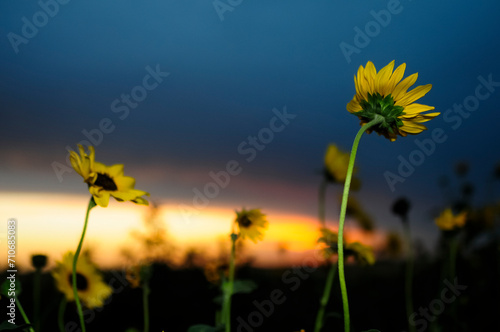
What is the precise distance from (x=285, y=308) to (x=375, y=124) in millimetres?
2545

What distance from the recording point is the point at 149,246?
11.1ft

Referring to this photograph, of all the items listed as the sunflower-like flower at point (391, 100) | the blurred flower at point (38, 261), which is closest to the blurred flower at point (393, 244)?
the blurred flower at point (38, 261)

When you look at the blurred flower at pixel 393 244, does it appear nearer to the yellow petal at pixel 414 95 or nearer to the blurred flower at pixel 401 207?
the blurred flower at pixel 401 207

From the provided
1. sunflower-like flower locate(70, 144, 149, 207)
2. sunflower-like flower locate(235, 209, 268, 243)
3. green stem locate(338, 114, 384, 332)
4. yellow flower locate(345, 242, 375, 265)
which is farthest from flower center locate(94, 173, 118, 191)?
yellow flower locate(345, 242, 375, 265)

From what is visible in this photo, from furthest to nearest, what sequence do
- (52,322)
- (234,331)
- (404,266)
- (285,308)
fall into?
1. (404,266)
2. (285,308)
3. (52,322)
4. (234,331)

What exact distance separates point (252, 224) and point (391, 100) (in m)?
0.88

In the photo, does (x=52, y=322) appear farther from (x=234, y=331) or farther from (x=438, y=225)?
(x=438, y=225)

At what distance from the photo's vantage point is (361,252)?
173cm

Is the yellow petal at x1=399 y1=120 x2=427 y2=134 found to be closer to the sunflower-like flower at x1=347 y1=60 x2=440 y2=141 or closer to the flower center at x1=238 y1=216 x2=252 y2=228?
the sunflower-like flower at x1=347 y1=60 x2=440 y2=141

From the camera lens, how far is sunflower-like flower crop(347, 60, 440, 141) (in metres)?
0.99

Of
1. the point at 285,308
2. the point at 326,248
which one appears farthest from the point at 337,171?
the point at 285,308

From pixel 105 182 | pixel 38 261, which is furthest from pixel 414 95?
pixel 38 261

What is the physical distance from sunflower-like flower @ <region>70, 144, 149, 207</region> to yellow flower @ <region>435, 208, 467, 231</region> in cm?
178

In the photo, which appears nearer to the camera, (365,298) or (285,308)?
(285,308)
